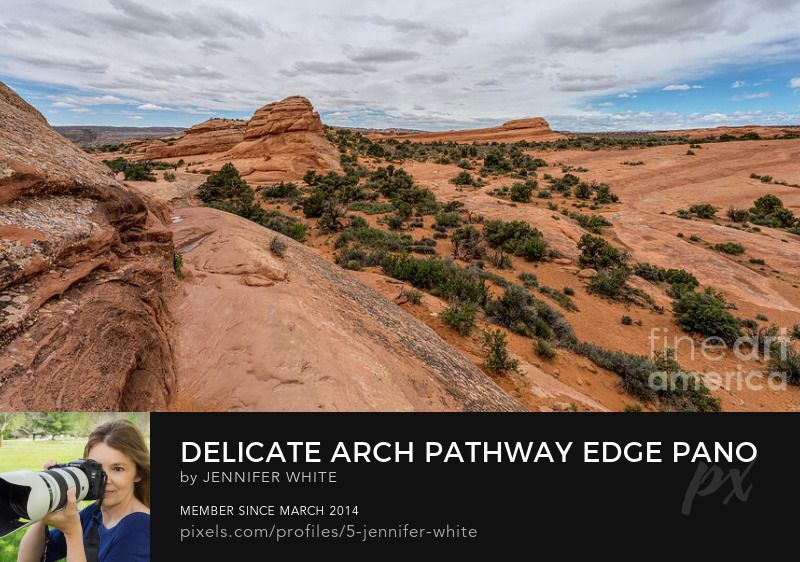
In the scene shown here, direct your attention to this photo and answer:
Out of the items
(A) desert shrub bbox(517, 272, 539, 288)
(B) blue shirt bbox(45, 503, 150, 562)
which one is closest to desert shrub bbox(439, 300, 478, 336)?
(A) desert shrub bbox(517, 272, 539, 288)

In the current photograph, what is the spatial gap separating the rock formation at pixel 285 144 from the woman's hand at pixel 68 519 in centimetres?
3250

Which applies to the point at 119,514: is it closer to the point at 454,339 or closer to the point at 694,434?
the point at 694,434

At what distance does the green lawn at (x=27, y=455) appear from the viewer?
5.35 feet

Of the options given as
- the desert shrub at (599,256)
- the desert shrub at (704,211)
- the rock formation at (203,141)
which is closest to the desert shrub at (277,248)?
the desert shrub at (599,256)

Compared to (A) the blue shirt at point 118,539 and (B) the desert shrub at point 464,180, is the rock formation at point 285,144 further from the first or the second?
(A) the blue shirt at point 118,539

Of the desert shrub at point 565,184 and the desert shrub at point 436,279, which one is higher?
the desert shrub at point 565,184

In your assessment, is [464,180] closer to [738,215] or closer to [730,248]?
[730,248]

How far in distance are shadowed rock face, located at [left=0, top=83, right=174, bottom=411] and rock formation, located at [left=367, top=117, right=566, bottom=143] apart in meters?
75.9

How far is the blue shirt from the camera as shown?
5.80 feet

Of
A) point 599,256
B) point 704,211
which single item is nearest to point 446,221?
point 599,256

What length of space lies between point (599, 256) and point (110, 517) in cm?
1777

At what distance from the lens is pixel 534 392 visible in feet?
23.5

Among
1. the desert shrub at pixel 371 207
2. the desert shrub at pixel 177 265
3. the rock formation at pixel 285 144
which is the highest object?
the rock formation at pixel 285 144

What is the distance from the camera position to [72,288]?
3068mm
